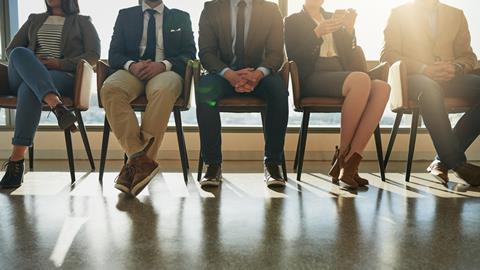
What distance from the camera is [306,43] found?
2254mm

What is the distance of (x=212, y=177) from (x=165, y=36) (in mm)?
858

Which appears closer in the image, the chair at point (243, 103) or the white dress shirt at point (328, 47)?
the chair at point (243, 103)

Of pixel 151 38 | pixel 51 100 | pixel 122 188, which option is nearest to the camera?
pixel 122 188

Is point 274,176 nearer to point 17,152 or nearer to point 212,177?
point 212,177

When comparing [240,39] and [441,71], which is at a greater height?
[240,39]

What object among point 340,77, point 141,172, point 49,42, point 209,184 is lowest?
point 209,184

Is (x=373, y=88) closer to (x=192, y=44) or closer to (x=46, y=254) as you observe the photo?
(x=192, y=44)

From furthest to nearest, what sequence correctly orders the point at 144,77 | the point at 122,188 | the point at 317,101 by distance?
the point at 317,101 → the point at 144,77 → the point at 122,188

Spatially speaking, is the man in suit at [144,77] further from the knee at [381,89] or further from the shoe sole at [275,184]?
the knee at [381,89]

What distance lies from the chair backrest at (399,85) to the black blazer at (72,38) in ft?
5.62

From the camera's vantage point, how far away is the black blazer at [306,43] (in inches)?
88.6

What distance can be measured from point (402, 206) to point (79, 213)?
1.26 metres

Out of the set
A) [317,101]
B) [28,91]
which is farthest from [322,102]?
[28,91]

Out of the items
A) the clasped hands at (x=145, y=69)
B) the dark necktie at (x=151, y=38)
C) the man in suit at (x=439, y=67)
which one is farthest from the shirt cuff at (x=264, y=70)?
the man in suit at (x=439, y=67)
